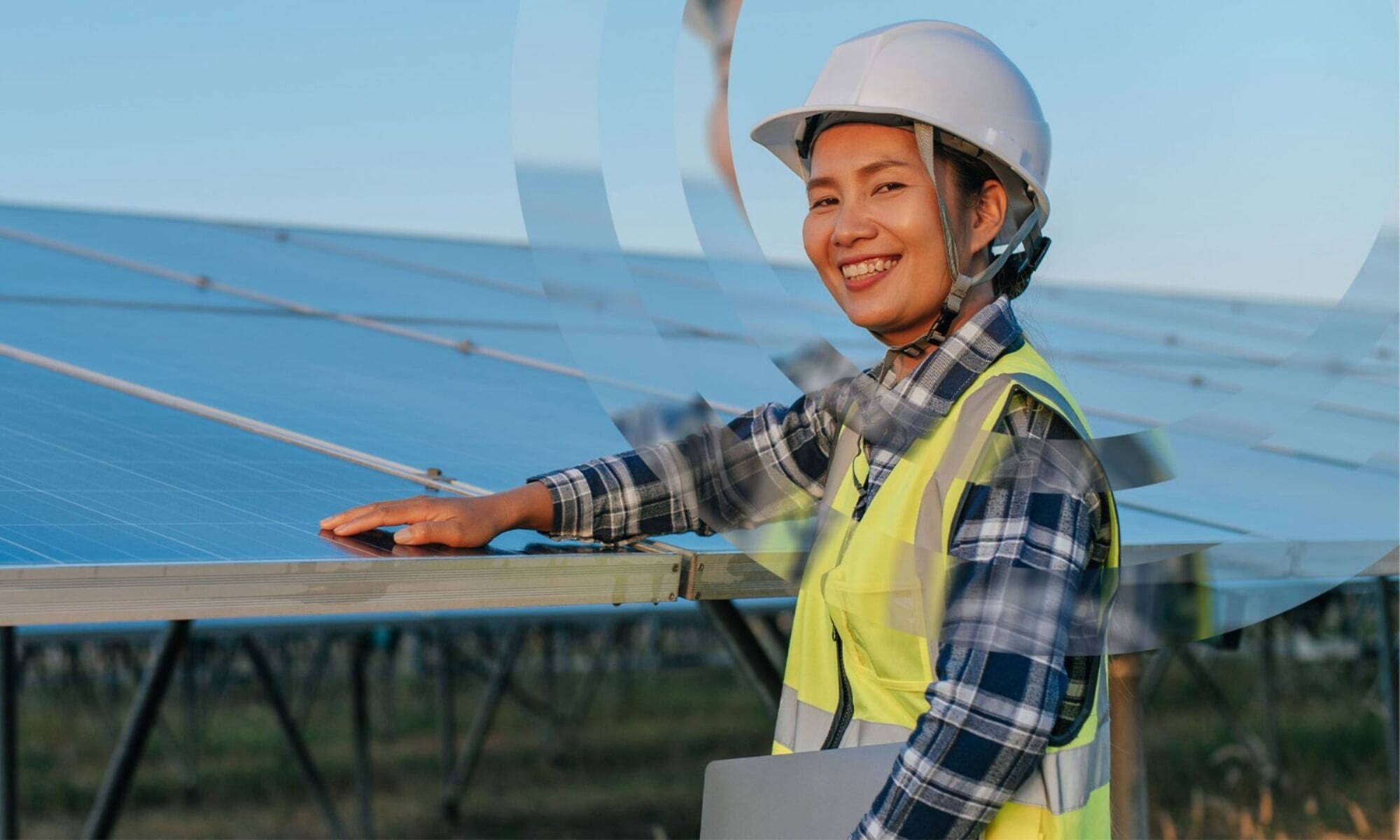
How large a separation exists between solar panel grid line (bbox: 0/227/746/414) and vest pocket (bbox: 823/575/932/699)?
281cm

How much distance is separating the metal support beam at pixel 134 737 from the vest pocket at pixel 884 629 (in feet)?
10.1

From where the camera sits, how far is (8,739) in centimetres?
383

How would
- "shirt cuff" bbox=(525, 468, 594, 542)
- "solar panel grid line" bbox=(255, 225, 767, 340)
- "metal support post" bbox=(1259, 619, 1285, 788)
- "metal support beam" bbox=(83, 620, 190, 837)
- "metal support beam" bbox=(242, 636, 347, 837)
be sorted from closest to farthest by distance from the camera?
"shirt cuff" bbox=(525, 468, 594, 542) → "metal support beam" bbox=(83, 620, 190, 837) → "metal support beam" bbox=(242, 636, 347, 837) → "solar panel grid line" bbox=(255, 225, 767, 340) → "metal support post" bbox=(1259, 619, 1285, 788)

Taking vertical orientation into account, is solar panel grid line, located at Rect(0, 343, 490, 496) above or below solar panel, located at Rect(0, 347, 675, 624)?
above

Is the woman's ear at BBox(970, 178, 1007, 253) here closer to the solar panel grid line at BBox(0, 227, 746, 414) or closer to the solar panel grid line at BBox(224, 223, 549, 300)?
the solar panel grid line at BBox(0, 227, 746, 414)

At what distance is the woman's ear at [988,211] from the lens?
2385 mm

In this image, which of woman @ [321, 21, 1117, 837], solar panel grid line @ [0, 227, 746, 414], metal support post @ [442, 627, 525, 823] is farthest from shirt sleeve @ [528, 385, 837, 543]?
metal support post @ [442, 627, 525, 823]

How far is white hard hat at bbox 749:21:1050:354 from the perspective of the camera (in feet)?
7.52

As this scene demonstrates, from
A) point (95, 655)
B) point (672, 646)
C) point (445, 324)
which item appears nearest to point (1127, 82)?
point (445, 324)

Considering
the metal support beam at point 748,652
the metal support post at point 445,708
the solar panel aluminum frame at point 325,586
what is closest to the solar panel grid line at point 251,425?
the solar panel aluminum frame at point 325,586

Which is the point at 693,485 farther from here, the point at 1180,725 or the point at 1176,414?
the point at 1180,725

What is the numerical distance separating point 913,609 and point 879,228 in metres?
0.57

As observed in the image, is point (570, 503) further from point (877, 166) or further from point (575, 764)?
point (575, 764)

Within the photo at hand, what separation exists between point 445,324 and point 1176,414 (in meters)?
4.81
